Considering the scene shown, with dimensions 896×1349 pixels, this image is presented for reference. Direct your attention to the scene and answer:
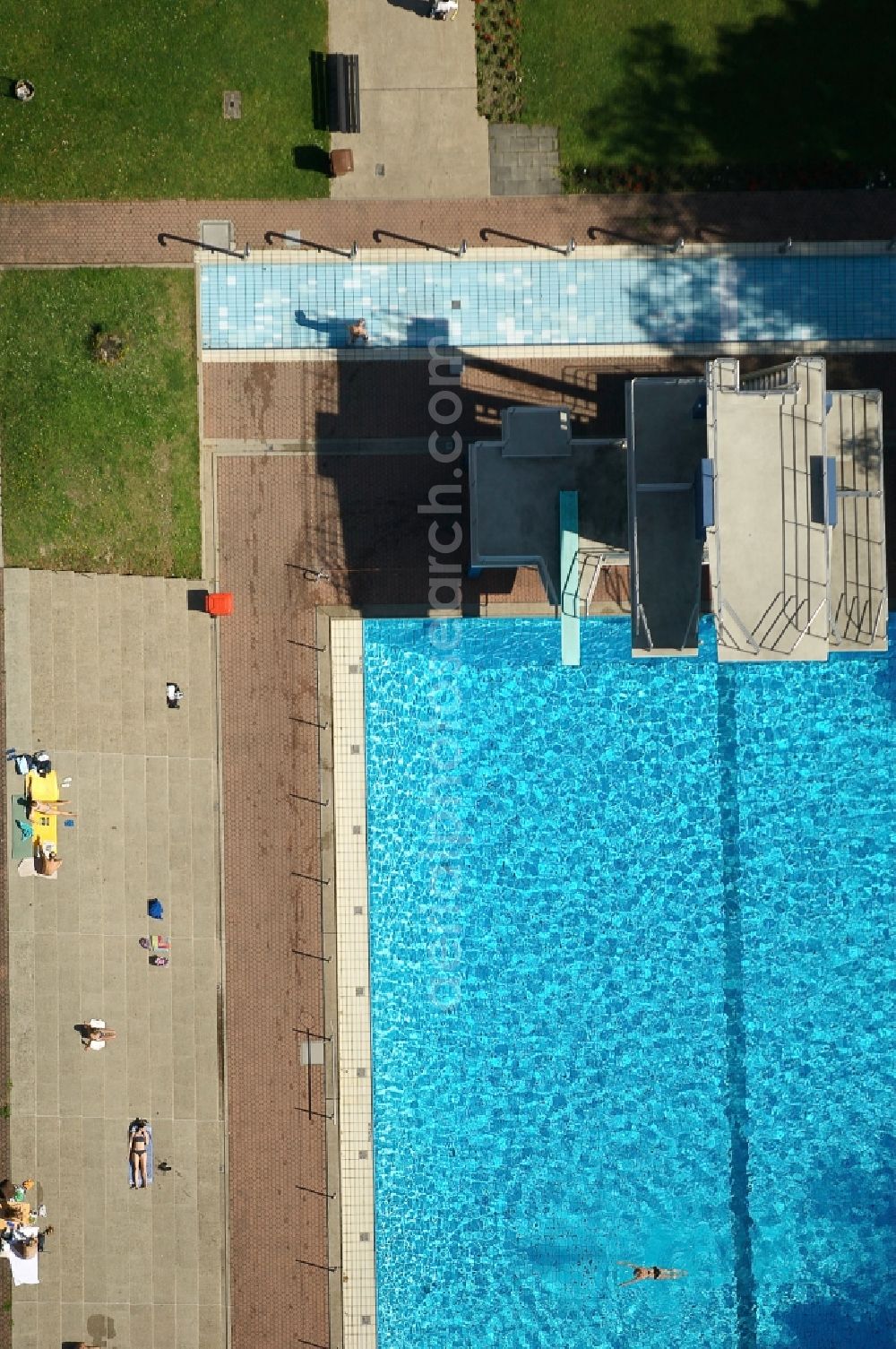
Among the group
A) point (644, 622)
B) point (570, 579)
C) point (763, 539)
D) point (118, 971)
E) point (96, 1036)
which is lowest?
point (96, 1036)

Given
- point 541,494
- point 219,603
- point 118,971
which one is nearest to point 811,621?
point 541,494

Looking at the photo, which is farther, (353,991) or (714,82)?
(714,82)

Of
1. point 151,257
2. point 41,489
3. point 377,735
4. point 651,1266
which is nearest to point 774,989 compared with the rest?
point 651,1266

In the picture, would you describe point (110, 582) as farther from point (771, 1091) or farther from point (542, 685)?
point (771, 1091)

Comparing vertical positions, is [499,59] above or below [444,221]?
above

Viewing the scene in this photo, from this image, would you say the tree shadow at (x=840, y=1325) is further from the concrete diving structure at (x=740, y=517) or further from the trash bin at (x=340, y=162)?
the trash bin at (x=340, y=162)

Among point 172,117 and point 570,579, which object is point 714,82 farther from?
point 172,117
